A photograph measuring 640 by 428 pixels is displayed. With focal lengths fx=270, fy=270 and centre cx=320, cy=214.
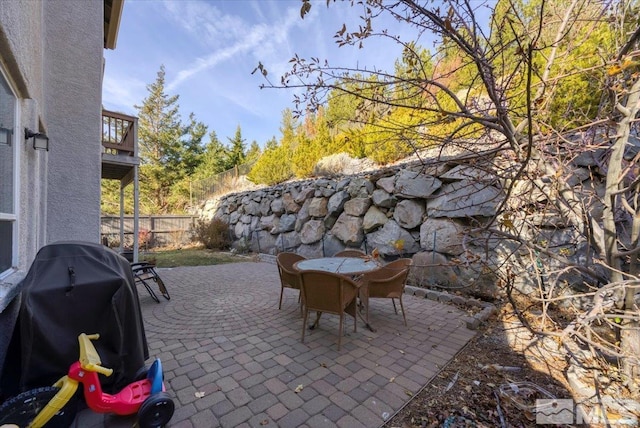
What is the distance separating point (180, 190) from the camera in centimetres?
1756

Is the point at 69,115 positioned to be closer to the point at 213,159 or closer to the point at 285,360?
the point at 285,360

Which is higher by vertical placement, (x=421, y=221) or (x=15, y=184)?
(x=15, y=184)

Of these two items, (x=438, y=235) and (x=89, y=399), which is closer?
(x=89, y=399)

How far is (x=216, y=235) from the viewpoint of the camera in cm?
1103

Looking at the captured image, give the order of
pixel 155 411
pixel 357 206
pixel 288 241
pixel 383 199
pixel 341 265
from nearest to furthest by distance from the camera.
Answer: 1. pixel 155 411
2. pixel 341 265
3. pixel 383 199
4. pixel 357 206
5. pixel 288 241

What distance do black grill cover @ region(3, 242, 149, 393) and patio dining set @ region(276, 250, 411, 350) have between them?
1.59 meters

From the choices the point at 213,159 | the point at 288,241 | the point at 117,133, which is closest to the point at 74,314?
the point at 117,133

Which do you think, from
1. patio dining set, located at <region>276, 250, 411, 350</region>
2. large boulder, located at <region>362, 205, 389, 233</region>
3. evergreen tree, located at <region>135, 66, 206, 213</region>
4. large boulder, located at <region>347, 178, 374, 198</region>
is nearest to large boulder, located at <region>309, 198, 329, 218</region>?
large boulder, located at <region>347, 178, 374, 198</region>

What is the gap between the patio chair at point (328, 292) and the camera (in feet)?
9.36

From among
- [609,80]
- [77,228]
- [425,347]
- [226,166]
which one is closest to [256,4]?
[77,228]

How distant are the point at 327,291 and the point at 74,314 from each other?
2.05 meters

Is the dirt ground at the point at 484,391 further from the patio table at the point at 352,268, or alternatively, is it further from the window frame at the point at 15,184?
the window frame at the point at 15,184

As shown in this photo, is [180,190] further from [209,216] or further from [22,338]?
[22,338]

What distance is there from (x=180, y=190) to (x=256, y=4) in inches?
595
